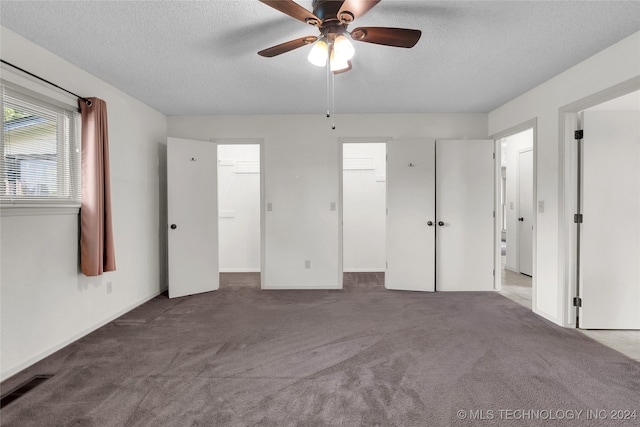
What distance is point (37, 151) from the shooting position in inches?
90.7

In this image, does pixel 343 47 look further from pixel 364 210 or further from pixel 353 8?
pixel 364 210

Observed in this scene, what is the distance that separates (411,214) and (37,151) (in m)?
3.92

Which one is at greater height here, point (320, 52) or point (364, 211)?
point (320, 52)

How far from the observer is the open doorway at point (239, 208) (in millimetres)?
5055

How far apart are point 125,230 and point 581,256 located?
4.69 metres

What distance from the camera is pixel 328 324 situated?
2.90m

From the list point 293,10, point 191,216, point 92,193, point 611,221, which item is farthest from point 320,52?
point 611,221

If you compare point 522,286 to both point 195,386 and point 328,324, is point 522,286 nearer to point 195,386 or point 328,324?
point 328,324

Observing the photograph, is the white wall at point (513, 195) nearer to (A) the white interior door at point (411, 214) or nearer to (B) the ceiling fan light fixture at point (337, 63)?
(A) the white interior door at point (411, 214)

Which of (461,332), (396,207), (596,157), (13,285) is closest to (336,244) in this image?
(396,207)

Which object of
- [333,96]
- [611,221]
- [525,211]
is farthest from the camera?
[525,211]

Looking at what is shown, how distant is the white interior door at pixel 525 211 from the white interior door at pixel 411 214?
2078mm

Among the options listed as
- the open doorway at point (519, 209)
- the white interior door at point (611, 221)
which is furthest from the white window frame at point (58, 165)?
the open doorway at point (519, 209)

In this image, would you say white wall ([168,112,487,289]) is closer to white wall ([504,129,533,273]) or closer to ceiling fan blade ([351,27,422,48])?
white wall ([504,129,533,273])
